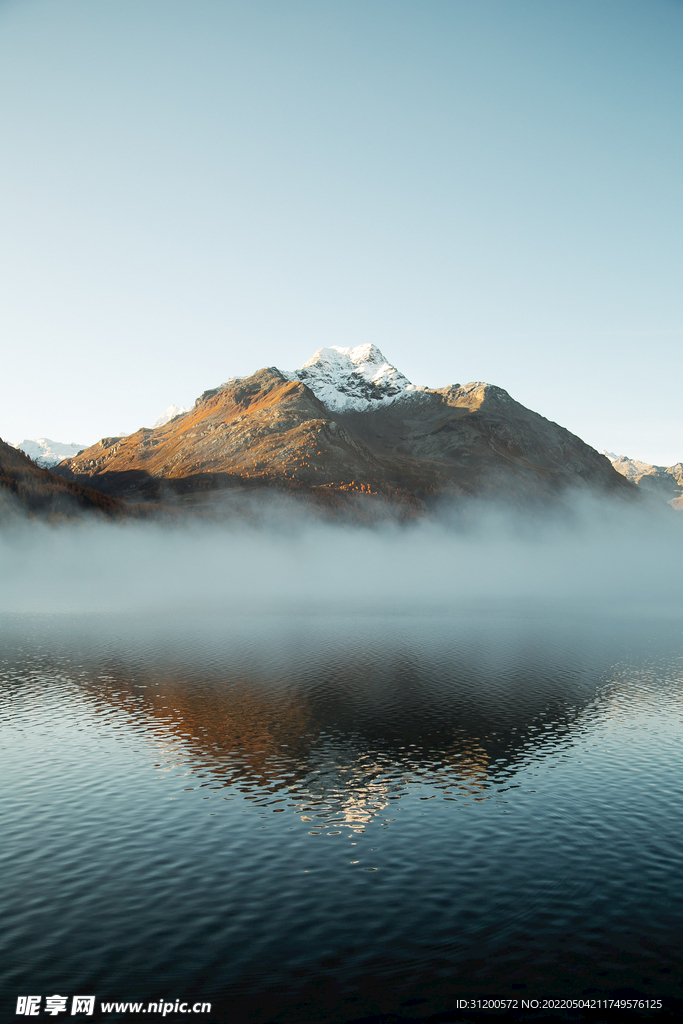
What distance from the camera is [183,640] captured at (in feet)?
430

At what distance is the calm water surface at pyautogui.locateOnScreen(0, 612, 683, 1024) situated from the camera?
92.5ft

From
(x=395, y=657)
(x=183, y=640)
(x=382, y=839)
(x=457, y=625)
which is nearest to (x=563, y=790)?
(x=382, y=839)

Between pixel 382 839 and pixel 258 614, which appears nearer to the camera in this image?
pixel 382 839

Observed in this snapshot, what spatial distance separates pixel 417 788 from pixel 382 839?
10.5 m

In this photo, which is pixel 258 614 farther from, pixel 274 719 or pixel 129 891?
pixel 129 891

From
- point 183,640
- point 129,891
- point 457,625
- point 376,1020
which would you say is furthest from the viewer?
point 457,625

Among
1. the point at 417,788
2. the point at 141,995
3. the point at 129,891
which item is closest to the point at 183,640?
the point at 417,788

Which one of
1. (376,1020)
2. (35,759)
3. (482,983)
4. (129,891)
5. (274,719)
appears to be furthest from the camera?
(274,719)

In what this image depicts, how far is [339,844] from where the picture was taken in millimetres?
40906

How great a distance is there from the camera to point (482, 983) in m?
27.8

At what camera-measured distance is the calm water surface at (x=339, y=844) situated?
28203mm

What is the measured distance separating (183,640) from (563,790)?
308ft

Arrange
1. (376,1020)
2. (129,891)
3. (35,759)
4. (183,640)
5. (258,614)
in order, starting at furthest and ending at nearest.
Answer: (258,614)
(183,640)
(35,759)
(129,891)
(376,1020)

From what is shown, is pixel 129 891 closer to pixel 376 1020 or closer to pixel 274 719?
pixel 376 1020
